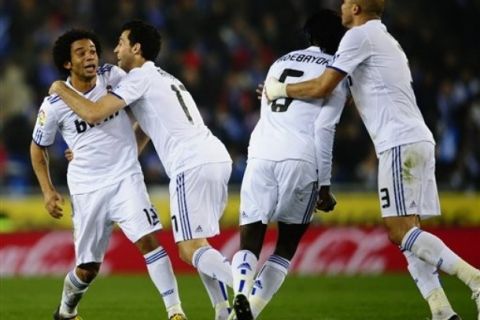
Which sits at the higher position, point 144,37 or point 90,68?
point 144,37

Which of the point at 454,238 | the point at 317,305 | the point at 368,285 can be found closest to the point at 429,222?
the point at 454,238

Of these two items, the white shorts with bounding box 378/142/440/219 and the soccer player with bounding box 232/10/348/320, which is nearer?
the white shorts with bounding box 378/142/440/219

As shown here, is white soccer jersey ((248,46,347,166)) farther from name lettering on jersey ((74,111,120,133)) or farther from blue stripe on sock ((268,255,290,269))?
name lettering on jersey ((74,111,120,133))

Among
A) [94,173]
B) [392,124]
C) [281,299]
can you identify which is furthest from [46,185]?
[281,299]

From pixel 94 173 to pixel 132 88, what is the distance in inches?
32.1

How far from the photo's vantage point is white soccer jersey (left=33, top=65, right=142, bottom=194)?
928 centimetres

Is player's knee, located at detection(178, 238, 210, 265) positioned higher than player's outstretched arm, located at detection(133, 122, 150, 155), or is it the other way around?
player's outstretched arm, located at detection(133, 122, 150, 155)

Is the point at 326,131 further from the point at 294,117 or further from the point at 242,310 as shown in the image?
the point at 242,310

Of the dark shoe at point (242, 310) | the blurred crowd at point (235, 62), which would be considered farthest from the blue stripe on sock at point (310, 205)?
the blurred crowd at point (235, 62)

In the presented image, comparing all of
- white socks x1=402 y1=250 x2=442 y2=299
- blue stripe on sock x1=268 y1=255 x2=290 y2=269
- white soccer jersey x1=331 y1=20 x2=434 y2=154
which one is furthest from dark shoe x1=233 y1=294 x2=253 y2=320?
white soccer jersey x1=331 y1=20 x2=434 y2=154

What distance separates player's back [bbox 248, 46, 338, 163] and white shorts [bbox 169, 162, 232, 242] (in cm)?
37

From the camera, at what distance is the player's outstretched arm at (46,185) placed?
9.22m

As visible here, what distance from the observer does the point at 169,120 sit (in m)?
8.97

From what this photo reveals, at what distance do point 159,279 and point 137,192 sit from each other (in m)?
0.69
